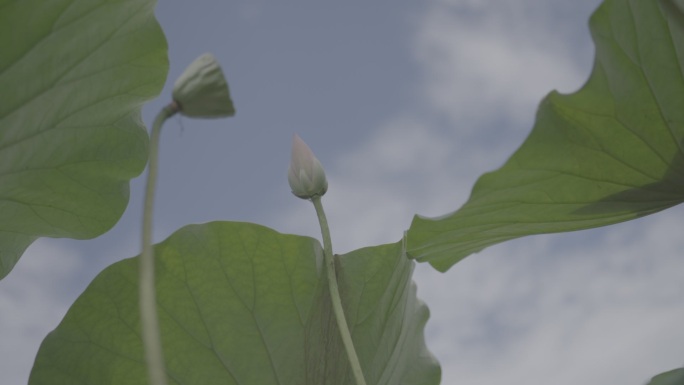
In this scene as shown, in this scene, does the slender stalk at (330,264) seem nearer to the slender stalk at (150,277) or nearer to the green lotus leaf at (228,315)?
the green lotus leaf at (228,315)

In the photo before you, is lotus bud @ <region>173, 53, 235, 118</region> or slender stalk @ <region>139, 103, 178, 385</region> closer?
slender stalk @ <region>139, 103, 178, 385</region>

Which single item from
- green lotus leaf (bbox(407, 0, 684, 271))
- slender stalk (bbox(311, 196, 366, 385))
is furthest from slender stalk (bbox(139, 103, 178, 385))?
green lotus leaf (bbox(407, 0, 684, 271))

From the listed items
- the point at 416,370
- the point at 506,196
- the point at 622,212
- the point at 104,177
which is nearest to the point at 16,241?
the point at 104,177

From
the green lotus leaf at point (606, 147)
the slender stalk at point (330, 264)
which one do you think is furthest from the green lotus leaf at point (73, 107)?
the green lotus leaf at point (606, 147)

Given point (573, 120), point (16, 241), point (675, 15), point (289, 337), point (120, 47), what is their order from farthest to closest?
point (16, 241) → point (289, 337) → point (120, 47) → point (573, 120) → point (675, 15)

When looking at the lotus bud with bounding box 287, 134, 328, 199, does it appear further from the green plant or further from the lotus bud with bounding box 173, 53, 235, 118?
the lotus bud with bounding box 173, 53, 235, 118

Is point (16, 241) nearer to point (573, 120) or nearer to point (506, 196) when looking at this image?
point (506, 196)

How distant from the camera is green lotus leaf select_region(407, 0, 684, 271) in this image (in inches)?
54.0

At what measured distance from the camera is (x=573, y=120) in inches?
56.4

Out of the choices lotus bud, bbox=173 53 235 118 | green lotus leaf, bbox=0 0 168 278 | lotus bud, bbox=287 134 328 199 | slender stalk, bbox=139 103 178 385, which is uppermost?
green lotus leaf, bbox=0 0 168 278

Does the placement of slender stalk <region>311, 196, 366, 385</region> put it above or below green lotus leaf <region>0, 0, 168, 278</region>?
below

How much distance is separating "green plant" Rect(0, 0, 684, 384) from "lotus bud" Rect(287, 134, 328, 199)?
105mm

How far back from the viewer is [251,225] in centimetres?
159

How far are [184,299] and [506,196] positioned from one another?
70 cm
